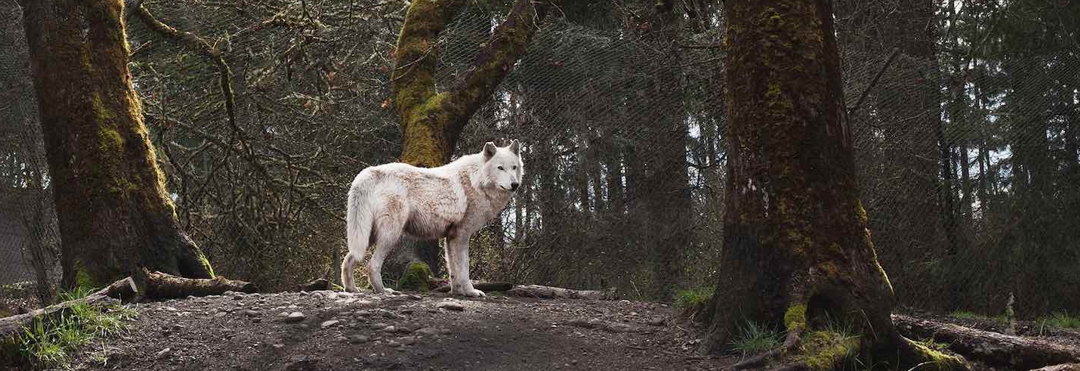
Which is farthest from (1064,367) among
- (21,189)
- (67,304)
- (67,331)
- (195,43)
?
(21,189)

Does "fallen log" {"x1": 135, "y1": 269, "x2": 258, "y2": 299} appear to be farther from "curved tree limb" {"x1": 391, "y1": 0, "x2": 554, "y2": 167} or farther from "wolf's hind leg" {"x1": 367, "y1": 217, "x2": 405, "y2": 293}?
"curved tree limb" {"x1": 391, "y1": 0, "x2": 554, "y2": 167}

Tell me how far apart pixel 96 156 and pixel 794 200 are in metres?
4.31

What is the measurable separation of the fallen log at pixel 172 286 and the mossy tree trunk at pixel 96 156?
0.42 ft

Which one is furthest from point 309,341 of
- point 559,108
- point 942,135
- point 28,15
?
point 942,135

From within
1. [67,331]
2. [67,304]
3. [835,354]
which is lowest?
[835,354]

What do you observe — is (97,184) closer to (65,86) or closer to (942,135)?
(65,86)

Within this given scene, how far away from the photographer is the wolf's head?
7.00m

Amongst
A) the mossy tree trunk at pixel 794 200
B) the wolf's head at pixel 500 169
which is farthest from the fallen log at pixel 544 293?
the mossy tree trunk at pixel 794 200

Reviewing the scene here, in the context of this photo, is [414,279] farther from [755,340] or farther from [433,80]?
[755,340]

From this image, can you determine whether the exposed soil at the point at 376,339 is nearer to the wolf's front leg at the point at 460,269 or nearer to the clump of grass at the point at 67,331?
the clump of grass at the point at 67,331

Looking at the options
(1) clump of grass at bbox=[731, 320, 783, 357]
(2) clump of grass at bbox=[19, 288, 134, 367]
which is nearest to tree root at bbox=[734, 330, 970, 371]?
(1) clump of grass at bbox=[731, 320, 783, 357]

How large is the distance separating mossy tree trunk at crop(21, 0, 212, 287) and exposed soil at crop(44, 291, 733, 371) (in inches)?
21.5

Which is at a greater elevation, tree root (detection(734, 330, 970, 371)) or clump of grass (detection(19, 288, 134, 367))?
clump of grass (detection(19, 288, 134, 367))

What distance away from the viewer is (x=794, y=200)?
4.77 m
